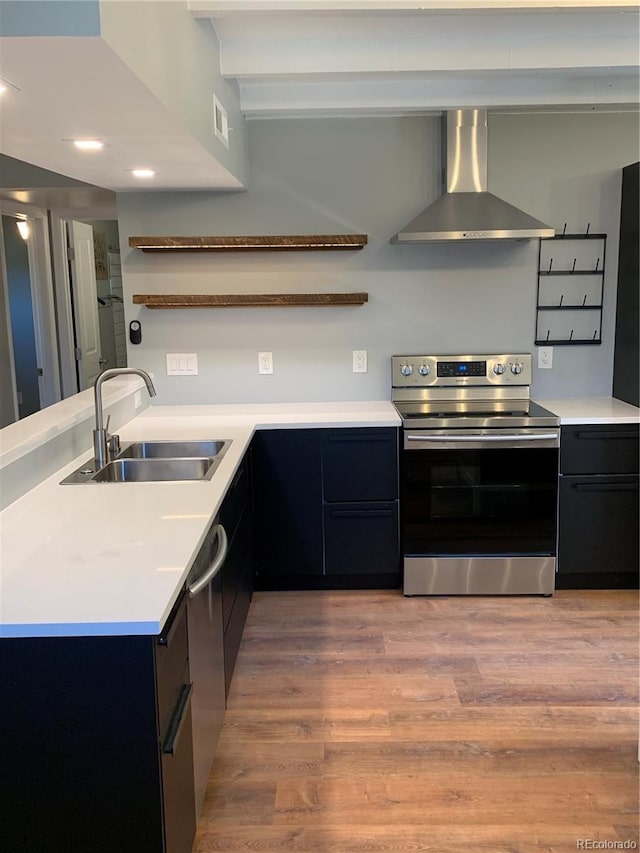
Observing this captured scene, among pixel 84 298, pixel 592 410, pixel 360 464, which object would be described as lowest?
pixel 360 464

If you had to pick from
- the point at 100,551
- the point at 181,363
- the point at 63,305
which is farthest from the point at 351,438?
the point at 63,305

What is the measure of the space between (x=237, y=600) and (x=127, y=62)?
189 centimetres

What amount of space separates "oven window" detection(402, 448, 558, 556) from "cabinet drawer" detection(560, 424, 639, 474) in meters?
0.08

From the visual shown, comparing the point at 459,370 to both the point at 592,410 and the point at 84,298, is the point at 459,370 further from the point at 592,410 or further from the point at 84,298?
the point at 84,298

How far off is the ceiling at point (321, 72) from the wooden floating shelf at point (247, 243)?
25cm

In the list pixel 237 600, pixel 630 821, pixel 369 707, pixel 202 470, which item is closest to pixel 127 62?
pixel 202 470

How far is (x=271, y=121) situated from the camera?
351 cm

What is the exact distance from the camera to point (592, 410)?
3.38 meters

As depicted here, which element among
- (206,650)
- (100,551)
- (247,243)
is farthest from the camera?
(247,243)

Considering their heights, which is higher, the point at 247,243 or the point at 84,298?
the point at 247,243

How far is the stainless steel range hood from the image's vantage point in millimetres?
3182

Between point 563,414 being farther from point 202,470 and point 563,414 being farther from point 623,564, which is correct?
point 202,470

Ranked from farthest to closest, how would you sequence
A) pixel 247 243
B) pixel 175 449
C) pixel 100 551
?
pixel 247 243, pixel 175 449, pixel 100 551

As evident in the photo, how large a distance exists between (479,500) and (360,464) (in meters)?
0.59
